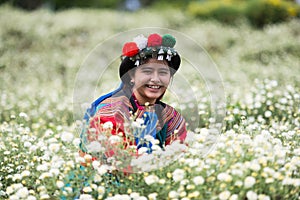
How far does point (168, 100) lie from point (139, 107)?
2.24 meters

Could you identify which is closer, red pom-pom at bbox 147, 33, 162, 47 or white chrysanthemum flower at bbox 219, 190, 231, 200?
white chrysanthemum flower at bbox 219, 190, 231, 200

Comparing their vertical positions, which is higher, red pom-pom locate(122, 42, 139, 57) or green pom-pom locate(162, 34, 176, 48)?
green pom-pom locate(162, 34, 176, 48)

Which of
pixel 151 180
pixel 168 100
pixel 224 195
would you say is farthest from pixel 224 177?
pixel 168 100

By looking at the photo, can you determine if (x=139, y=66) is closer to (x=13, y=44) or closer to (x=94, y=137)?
(x=94, y=137)

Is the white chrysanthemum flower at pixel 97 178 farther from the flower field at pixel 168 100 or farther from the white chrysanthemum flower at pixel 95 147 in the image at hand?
the white chrysanthemum flower at pixel 95 147

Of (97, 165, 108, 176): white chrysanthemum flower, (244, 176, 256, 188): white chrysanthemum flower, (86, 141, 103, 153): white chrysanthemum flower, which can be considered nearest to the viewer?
(244, 176, 256, 188): white chrysanthemum flower

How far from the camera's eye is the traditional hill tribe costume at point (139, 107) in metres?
2.96

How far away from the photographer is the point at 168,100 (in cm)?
536

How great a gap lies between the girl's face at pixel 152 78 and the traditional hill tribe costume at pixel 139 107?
0.04m

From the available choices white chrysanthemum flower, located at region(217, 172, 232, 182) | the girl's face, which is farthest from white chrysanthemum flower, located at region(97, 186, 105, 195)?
the girl's face

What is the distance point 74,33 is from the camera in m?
10.6

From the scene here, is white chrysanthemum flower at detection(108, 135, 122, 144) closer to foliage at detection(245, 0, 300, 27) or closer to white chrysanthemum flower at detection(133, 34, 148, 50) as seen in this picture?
white chrysanthemum flower at detection(133, 34, 148, 50)

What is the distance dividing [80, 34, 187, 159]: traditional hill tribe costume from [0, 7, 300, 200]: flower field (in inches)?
8.9

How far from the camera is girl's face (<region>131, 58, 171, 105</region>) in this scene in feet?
9.84
